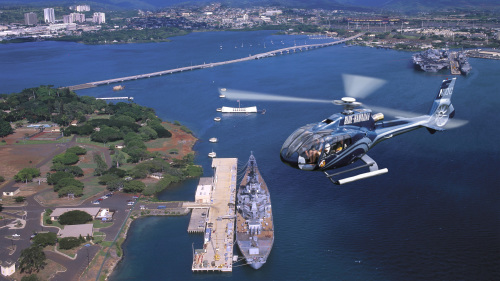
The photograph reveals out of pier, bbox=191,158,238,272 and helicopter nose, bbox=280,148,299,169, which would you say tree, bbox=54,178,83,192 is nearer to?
pier, bbox=191,158,238,272

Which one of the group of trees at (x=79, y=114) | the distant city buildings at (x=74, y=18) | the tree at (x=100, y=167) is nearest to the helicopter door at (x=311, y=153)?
the tree at (x=100, y=167)

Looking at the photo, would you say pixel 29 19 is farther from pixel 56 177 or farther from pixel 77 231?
pixel 77 231

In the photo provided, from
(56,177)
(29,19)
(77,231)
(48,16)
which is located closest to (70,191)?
(56,177)

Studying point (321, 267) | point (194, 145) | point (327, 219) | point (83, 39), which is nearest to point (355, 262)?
point (321, 267)

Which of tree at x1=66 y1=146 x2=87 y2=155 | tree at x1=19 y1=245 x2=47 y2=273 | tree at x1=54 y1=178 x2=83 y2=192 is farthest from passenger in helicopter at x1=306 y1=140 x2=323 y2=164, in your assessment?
tree at x1=66 y1=146 x2=87 y2=155

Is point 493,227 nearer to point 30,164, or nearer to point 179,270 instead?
point 179,270

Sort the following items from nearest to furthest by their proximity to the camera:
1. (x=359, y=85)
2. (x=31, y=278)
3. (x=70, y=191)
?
1. (x=359, y=85)
2. (x=31, y=278)
3. (x=70, y=191)

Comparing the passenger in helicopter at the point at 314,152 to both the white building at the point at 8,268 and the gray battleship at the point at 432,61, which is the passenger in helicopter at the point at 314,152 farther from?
the gray battleship at the point at 432,61
